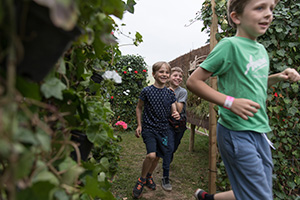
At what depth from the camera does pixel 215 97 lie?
134 centimetres

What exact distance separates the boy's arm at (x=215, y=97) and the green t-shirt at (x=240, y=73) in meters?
0.07

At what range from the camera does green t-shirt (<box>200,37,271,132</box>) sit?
1414mm

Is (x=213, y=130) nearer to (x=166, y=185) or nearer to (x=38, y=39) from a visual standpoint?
(x=166, y=185)

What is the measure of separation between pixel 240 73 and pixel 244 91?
0.12 meters

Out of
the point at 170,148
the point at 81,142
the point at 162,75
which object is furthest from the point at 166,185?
the point at 81,142

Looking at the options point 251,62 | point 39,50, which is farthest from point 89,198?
point 251,62

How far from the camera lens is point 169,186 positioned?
121 inches

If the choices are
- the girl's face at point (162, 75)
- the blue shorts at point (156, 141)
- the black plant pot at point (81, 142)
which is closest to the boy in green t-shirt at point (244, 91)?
the black plant pot at point (81, 142)

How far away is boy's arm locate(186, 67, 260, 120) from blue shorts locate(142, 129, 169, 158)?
1.58 metres

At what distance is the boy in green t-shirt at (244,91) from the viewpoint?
4.47ft

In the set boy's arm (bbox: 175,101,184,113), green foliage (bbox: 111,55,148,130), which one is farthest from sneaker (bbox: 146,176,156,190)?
green foliage (bbox: 111,55,148,130)

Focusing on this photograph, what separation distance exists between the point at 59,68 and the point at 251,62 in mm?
1221

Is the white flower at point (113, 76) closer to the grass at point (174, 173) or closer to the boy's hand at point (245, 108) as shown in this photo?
the boy's hand at point (245, 108)

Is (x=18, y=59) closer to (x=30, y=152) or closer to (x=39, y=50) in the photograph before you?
(x=39, y=50)
